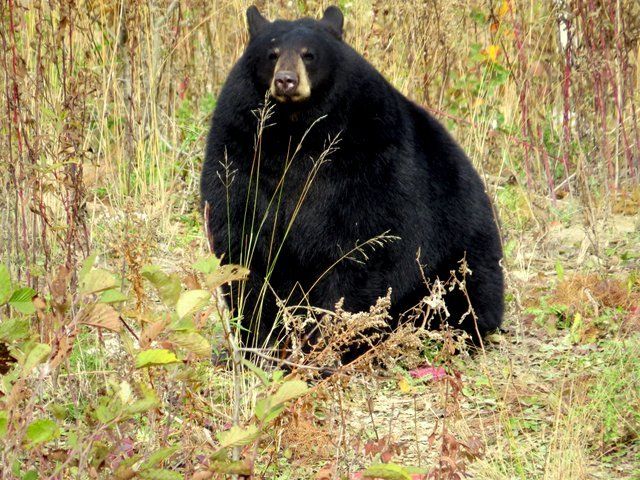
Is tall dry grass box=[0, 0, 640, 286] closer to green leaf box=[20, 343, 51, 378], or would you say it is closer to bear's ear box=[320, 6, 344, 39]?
bear's ear box=[320, 6, 344, 39]

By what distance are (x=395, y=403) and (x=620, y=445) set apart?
1.03 metres

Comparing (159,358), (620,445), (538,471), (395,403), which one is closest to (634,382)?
(620,445)

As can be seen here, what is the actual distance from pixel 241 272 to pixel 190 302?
394mm

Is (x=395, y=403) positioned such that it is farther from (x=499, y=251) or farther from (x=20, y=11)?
(x=20, y=11)

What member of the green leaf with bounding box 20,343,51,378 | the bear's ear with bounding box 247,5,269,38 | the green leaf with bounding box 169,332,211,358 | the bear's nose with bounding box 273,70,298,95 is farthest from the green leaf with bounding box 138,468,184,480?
the bear's ear with bounding box 247,5,269,38

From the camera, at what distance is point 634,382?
374cm

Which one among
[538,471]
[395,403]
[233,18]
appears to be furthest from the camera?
[233,18]

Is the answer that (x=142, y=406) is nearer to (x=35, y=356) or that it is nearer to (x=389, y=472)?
(x=35, y=356)

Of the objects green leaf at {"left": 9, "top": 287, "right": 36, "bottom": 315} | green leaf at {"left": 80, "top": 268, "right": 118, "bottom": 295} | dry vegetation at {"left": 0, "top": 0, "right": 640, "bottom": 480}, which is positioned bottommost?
dry vegetation at {"left": 0, "top": 0, "right": 640, "bottom": 480}

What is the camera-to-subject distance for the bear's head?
4.50 metres

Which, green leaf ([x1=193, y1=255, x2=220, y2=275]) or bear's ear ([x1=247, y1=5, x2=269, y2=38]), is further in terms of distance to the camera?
bear's ear ([x1=247, y1=5, x2=269, y2=38])

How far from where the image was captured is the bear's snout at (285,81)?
14.6 feet

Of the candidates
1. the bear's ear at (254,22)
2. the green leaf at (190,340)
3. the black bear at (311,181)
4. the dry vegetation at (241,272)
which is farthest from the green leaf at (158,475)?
the bear's ear at (254,22)

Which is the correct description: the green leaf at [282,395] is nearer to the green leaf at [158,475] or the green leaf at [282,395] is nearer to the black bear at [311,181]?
the green leaf at [158,475]
